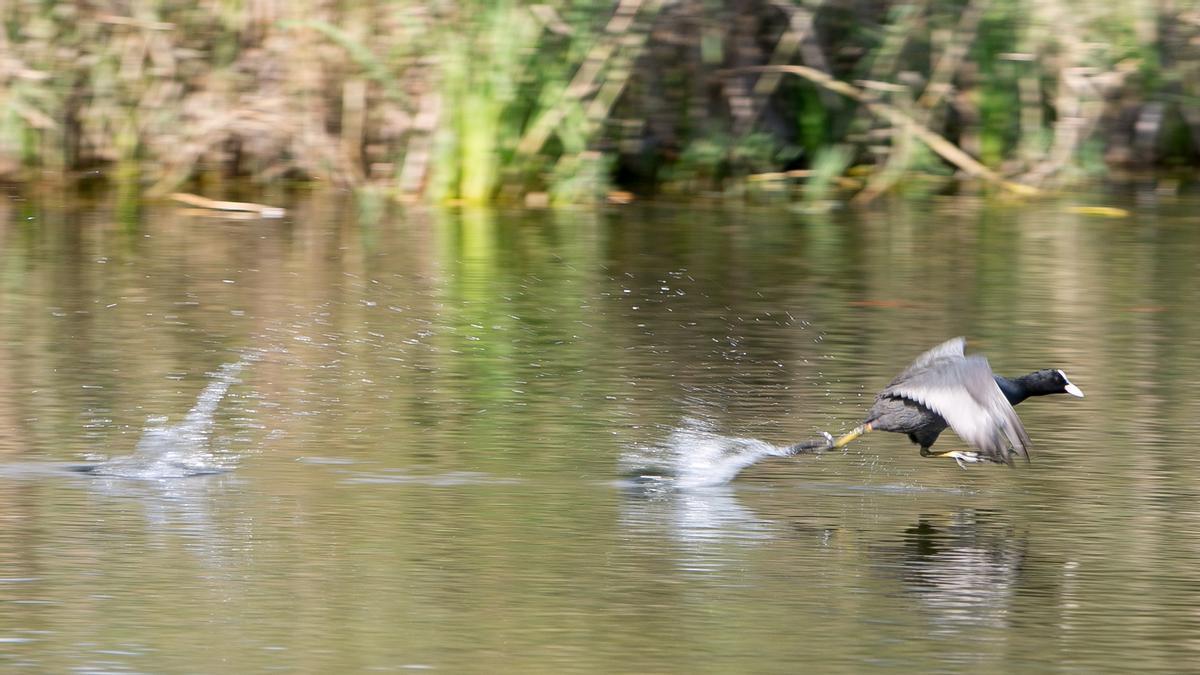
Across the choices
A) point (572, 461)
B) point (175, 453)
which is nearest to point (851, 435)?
point (572, 461)

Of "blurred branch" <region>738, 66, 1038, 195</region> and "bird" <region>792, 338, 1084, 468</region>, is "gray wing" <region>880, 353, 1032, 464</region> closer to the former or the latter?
"bird" <region>792, 338, 1084, 468</region>

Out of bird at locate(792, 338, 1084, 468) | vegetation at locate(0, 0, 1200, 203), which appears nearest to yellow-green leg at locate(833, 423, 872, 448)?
bird at locate(792, 338, 1084, 468)

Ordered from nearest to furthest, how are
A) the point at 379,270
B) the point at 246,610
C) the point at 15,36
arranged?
the point at 246,610, the point at 379,270, the point at 15,36

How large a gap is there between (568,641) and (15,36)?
10.5m

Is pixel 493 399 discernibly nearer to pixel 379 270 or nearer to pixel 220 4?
pixel 379 270

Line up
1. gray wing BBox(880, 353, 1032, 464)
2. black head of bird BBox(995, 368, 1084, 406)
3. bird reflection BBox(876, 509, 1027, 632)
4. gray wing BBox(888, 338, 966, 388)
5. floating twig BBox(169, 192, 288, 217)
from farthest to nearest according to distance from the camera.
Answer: floating twig BBox(169, 192, 288, 217), black head of bird BBox(995, 368, 1084, 406), gray wing BBox(888, 338, 966, 388), gray wing BBox(880, 353, 1032, 464), bird reflection BBox(876, 509, 1027, 632)

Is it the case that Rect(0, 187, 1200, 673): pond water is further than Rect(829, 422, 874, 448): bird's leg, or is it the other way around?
Rect(829, 422, 874, 448): bird's leg

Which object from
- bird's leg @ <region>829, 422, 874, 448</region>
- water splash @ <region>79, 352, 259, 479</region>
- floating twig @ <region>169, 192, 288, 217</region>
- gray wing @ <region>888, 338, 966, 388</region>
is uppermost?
gray wing @ <region>888, 338, 966, 388</region>

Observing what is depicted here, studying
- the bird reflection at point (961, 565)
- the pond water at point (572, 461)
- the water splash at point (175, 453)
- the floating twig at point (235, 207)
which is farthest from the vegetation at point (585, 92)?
the bird reflection at point (961, 565)

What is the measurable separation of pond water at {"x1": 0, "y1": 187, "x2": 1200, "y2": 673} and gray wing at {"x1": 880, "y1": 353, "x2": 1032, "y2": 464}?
203 mm

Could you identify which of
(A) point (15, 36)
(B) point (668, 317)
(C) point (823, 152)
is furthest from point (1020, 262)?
(A) point (15, 36)

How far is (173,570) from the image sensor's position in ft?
16.9

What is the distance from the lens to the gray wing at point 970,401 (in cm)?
595

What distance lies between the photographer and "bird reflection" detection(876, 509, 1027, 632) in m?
4.93
